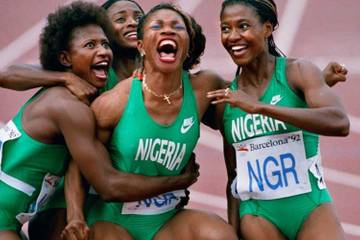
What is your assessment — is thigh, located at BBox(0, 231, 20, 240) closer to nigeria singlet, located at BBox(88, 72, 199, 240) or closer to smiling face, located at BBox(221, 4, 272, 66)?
nigeria singlet, located at BBox(88, 72, 199, 240)

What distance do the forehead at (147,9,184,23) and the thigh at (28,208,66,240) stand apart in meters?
1.06

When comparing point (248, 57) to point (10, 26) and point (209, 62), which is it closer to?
point (209, 62)

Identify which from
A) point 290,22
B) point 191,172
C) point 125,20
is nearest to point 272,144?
point 191,172

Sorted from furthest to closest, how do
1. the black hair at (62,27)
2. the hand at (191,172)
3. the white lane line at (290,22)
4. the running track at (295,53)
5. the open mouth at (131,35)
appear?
the white lane line at (290,22) < the running track at (295,53) < the open mouth at (131,35) < the black hair at (62,27) < the hand at (191,172)

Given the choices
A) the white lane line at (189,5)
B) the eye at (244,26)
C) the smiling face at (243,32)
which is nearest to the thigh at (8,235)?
the smiling face at (243,32)

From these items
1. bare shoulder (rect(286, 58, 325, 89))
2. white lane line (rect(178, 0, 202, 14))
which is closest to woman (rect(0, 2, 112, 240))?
bare shoulder (rect(286, 58, 325, 89))

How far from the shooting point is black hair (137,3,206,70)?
166 inches

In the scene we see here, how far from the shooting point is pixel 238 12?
4.20 metres

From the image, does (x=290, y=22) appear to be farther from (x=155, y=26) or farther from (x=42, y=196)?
(x=42, y=196)

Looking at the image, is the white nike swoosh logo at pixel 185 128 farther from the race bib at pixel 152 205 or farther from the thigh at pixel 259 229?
the thigh at pixel 259 229

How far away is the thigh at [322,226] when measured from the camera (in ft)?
13.1

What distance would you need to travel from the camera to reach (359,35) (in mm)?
6570

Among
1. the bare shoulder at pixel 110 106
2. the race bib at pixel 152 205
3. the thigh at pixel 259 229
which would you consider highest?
the bare shoulder at pixel 110 106

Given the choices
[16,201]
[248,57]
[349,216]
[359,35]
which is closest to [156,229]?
[16,201]
